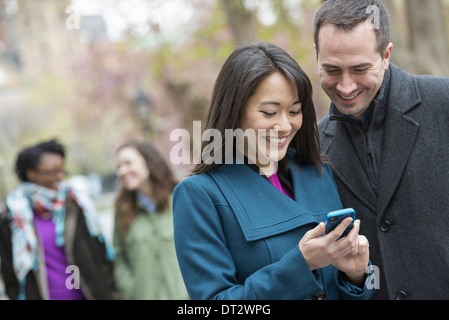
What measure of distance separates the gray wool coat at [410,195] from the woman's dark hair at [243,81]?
0.50m

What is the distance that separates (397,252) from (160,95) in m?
13.3

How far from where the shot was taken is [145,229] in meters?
4.25

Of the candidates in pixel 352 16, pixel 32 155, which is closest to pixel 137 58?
pixel 32 155

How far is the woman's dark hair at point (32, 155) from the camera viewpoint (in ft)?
14.6

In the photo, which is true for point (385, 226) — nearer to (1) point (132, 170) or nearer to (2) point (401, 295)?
(2) point (401, 295)

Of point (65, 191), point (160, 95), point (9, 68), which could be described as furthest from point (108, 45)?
point (65, 191)

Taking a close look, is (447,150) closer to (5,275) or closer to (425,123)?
(425,123)

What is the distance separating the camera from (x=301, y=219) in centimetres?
189

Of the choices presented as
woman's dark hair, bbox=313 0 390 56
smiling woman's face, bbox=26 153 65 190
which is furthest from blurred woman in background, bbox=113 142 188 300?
woman's dark hair, bbox=313 0 390 56

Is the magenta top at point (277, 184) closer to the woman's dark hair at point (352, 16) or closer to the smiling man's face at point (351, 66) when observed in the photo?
the smiling man's face at point (351, 66)

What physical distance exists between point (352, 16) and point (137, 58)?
11078 mm

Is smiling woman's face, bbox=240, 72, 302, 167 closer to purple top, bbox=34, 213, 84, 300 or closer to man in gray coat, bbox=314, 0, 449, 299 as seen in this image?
man in gray coat, bbox=314, 0, 449, 299

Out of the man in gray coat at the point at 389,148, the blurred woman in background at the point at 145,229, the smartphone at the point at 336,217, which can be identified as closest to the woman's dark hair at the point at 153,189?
the blurred woman in background at the point at 145,229

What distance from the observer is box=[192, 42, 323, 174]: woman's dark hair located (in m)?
1.85
